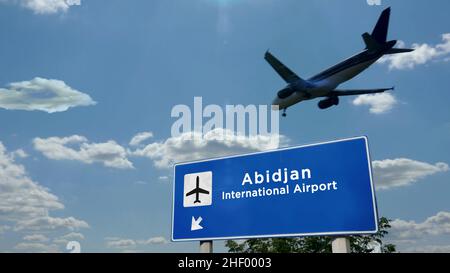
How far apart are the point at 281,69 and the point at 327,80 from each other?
20.9ft

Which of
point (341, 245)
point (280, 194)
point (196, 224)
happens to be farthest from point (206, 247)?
point (341, 245)

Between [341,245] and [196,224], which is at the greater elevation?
[196,224]

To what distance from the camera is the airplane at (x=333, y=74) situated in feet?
160

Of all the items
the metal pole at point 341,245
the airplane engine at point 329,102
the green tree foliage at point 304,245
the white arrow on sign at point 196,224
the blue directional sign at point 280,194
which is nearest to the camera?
the metal pole at point 341,245

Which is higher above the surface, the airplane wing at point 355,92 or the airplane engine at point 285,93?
the airplane wing at point 355,92

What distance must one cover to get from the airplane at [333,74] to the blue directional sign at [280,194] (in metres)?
40.9

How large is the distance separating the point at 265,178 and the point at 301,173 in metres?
0.80

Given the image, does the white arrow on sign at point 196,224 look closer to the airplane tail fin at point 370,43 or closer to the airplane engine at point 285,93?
the airplane engine at point 285,93

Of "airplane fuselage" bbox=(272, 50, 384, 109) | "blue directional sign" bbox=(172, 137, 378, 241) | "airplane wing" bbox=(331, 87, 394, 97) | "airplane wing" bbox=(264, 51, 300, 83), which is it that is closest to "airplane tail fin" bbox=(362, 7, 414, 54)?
"airplane fuselage" bbox=(272, 50, 384, 109)

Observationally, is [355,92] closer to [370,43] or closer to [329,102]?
[329,102]

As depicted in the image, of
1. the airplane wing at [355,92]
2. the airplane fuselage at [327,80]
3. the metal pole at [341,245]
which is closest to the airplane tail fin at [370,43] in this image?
the airplane fuselage at [327,80]

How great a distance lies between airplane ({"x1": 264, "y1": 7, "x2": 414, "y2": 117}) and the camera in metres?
48.8

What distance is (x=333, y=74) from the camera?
168ft
